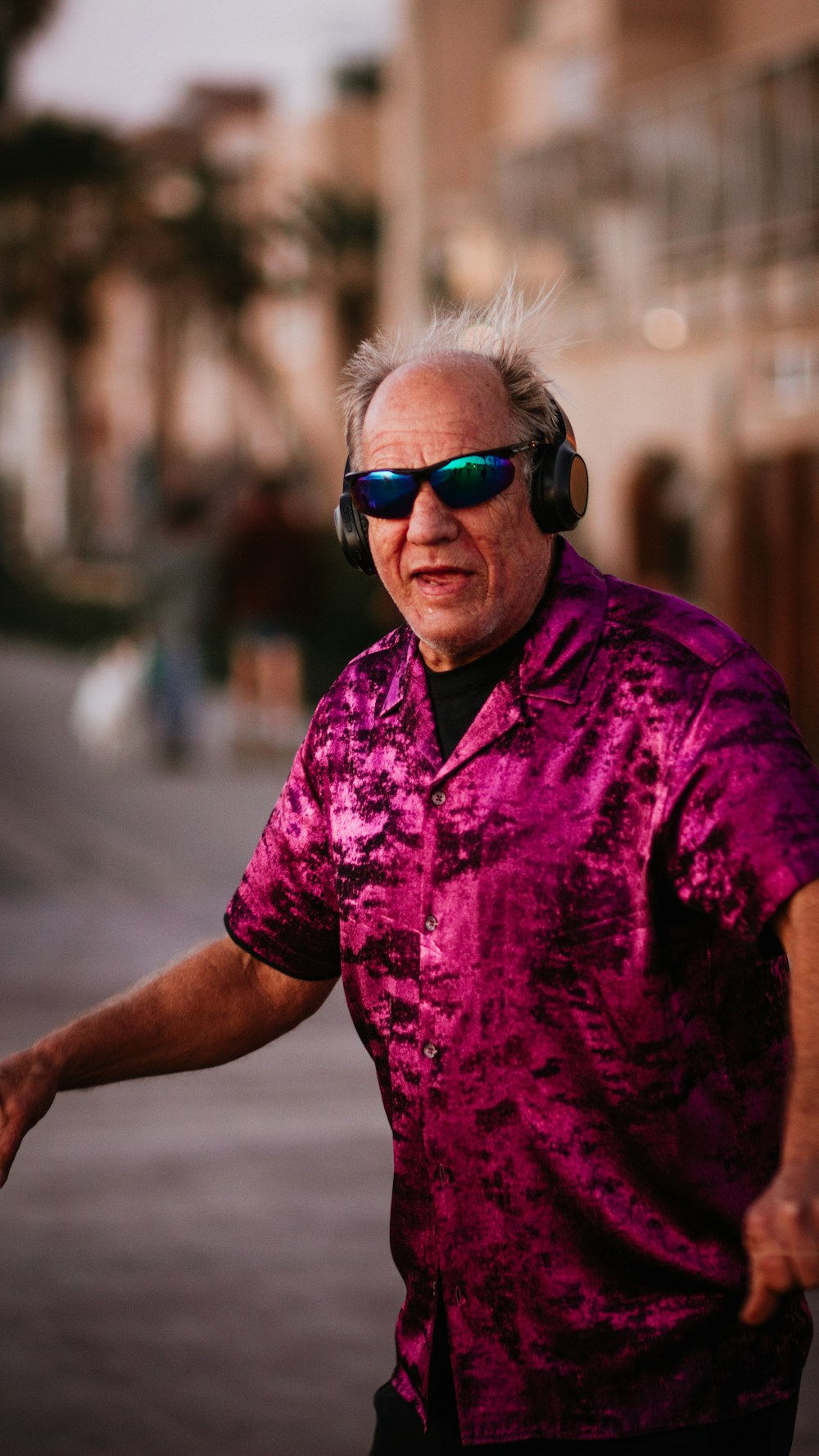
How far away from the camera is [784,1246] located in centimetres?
186

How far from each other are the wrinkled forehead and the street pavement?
2520mm

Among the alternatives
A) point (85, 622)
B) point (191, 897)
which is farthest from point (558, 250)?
point (191, 897)

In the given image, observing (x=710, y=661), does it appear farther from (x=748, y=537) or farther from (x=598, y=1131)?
(x=748, y=537)

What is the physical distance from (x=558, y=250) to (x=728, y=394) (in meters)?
5.93

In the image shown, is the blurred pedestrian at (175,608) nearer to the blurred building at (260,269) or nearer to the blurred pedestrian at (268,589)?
the blurred pedestrian at (268,589)

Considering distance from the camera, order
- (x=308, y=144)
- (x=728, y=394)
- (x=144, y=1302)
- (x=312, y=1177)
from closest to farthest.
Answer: (x=144, y=1302)
(x=312, y=1177)
(x=728, y=394)
(x=308, y=144)

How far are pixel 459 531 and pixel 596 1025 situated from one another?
22.8 inches

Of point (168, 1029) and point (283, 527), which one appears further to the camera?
point (283, 527)

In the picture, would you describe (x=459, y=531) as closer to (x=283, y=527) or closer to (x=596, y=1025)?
(x=596, y=1025)

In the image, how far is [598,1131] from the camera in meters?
2.18

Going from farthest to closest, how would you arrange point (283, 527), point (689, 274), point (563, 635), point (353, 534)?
point (689, 274) < point (283, 527) < point (353, 534) < point (563, 635)

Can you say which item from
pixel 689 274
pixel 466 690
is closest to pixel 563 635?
pixel 466 690

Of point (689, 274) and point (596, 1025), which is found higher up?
point (689, 274)

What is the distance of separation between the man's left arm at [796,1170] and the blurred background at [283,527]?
785mm
